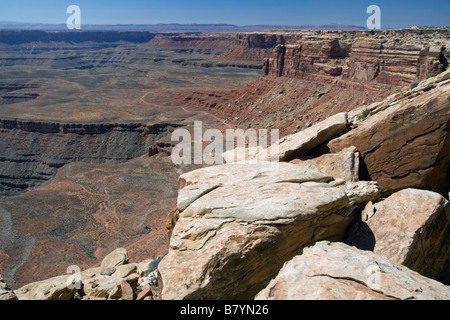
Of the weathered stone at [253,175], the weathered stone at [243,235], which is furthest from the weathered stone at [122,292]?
the weathered stone at [253,175]

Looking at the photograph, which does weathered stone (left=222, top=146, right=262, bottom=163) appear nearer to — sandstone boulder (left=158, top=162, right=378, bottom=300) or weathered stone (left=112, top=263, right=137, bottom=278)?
sandstone boulder (left=158, top=162, right=378, bottom=300)

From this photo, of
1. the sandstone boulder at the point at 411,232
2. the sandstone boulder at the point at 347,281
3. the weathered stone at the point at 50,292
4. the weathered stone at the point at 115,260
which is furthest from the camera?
the weathered stone at the point at 115,260

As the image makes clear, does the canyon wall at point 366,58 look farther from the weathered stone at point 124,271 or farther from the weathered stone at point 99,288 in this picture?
the weathered stone at point 99,288

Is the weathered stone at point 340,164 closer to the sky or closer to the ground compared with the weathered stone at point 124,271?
closer to the sky

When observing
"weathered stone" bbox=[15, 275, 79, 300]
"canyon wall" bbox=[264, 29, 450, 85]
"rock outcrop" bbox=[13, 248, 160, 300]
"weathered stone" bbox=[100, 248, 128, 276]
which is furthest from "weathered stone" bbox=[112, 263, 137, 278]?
"canyon wall" bbox=[264, 29, 450, 85]

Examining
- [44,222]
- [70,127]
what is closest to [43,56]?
[70,127]

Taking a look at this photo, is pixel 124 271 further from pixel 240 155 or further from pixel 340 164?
pixel 340 164
